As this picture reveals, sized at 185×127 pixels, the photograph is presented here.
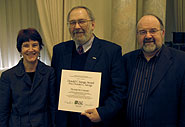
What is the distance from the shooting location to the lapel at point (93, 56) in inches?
71.6

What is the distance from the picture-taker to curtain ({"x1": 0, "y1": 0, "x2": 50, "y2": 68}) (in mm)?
3992

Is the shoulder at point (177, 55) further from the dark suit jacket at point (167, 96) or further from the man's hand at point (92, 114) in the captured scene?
the man's hand at point (92, 114)

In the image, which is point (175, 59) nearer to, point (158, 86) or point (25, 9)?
point (158, 86)

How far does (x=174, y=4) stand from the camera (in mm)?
5535

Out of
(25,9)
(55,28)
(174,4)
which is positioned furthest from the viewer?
(174,4)

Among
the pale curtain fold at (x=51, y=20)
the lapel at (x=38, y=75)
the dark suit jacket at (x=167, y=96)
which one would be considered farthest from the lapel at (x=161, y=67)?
the pale curtain fold at (x=51, y=20)

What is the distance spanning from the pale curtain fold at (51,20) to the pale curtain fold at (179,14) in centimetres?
381

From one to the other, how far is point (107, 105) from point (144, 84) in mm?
419

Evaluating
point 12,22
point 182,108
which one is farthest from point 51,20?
point 182,108

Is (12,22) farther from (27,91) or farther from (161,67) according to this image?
(161,67)

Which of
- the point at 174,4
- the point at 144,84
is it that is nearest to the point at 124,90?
the point at 144,84

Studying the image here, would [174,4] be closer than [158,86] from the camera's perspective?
No

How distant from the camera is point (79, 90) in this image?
68.6 inches

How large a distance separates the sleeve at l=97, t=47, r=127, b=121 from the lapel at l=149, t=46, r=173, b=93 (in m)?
0.28
